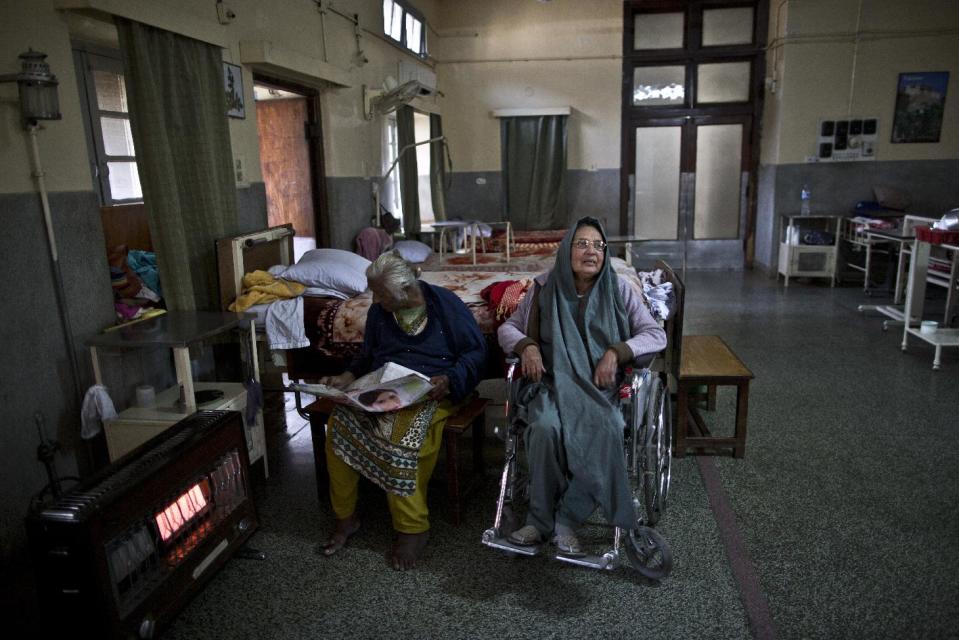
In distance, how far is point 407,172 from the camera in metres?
6.48

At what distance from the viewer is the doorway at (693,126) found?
27.3 ft

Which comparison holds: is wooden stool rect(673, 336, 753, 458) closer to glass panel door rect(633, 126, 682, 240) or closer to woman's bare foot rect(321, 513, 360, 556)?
woman's bare foot rect(321, 513, 360, 556)

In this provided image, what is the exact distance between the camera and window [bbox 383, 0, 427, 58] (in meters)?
6.20

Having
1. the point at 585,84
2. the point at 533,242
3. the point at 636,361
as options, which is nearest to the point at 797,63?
the point at 585,84

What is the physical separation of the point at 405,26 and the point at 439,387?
5.22 metres

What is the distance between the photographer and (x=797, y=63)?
7590mm

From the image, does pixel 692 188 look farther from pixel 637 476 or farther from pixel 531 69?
pixel 637 476

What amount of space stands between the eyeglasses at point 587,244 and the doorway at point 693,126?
5985 millimetres

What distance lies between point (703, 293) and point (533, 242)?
195 cm

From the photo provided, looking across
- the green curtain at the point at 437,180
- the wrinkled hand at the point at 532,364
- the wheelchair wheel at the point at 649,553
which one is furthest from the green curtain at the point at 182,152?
the green curtain at the point at 437,180

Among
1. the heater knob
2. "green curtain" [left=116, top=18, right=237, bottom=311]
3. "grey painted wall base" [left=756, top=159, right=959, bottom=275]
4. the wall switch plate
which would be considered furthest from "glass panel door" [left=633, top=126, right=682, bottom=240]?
the heater knob

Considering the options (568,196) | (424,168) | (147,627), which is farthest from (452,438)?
(568,196)

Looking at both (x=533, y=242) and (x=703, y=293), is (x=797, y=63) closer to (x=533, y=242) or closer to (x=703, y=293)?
(x=703, y=293)

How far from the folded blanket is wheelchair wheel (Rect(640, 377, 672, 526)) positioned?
2048 millimetres
